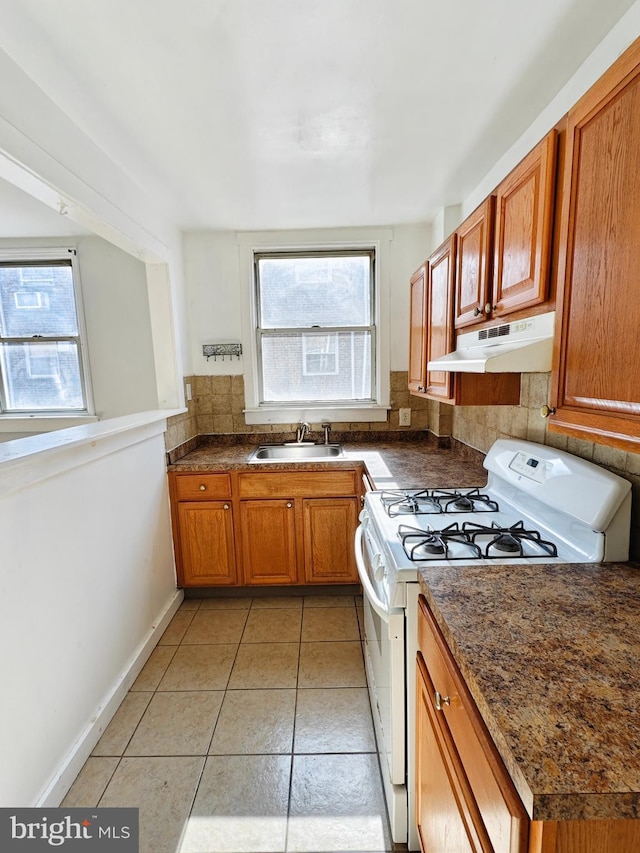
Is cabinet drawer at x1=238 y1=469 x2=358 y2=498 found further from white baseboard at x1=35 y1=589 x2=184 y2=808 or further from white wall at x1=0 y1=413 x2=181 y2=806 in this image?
white baseboard at x1=35 y1=589 x2=184 y2=808

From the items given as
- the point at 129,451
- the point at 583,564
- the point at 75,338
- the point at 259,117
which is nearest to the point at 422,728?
the point at 583,564

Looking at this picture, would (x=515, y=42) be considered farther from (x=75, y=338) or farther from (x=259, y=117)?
(x=75, y=338)

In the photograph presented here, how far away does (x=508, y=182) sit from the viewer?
1.31m

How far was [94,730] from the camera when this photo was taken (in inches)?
62.6

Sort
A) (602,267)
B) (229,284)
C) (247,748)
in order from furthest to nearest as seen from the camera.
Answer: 1. (229,284)
2. (247,748)
3. (602,267)

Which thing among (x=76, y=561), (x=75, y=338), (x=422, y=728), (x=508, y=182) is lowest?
(x=422, y=728)

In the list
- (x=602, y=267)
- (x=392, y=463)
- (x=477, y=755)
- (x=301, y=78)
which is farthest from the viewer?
(x=392, y=463)

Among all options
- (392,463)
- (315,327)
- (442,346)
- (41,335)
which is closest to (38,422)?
(41,335)

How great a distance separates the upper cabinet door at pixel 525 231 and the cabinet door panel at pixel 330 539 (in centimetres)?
146

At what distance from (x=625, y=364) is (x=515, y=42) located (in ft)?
3.62

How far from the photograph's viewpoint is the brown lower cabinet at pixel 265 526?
2.46 metres

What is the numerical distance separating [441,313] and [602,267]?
3.60 ft

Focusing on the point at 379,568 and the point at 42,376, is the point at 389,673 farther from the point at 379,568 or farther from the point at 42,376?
the point at 42,376

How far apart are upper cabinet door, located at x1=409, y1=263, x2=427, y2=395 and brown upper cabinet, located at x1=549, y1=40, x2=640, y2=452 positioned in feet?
3.95
